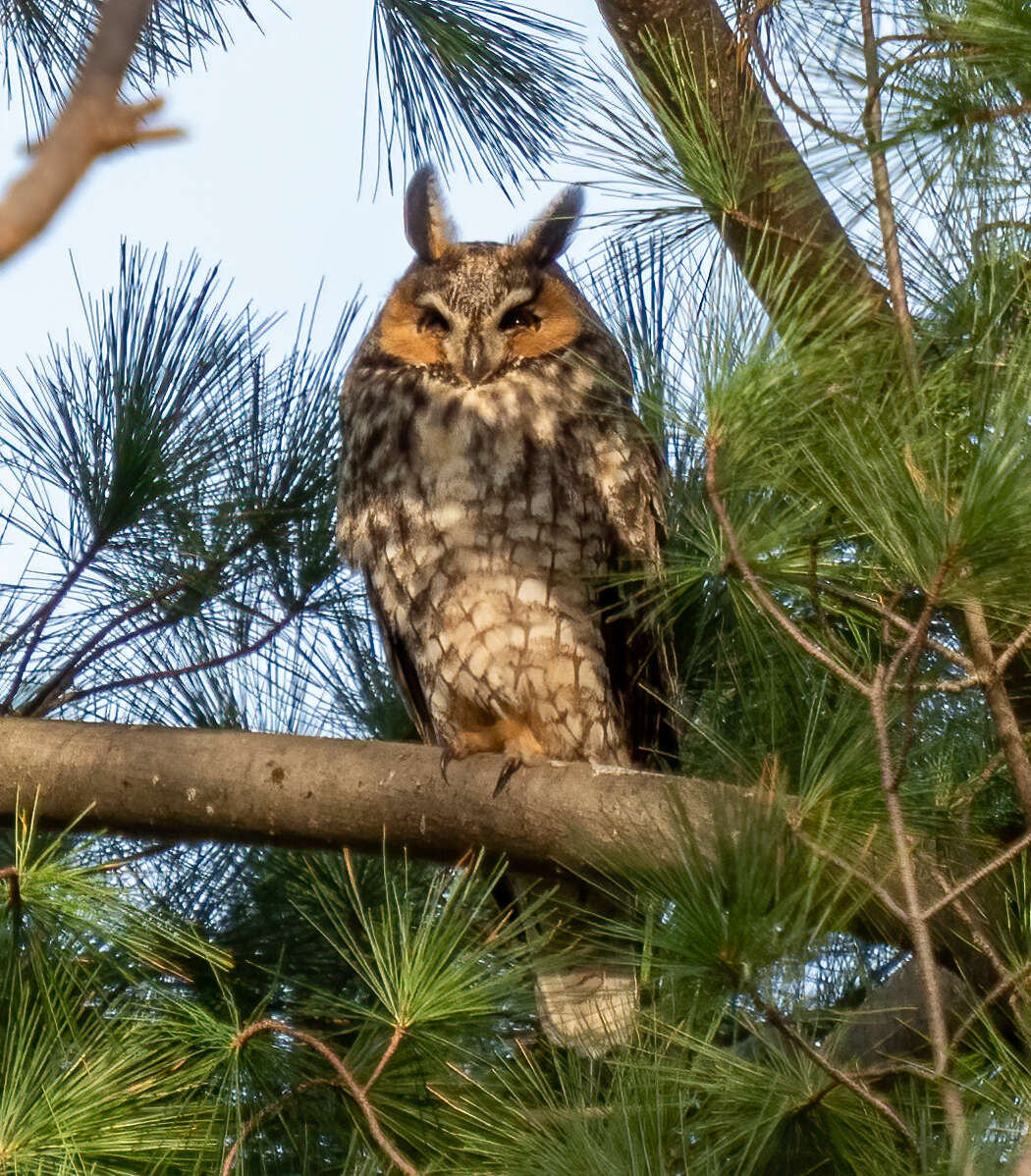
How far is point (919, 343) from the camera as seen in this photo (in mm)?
1390

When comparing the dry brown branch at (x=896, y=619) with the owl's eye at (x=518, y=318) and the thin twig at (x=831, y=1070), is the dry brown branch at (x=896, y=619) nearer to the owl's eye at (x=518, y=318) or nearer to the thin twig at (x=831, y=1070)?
the thin twig at (x=831, y=1070)

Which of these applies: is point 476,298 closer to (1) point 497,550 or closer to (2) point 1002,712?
(1) point 497,550

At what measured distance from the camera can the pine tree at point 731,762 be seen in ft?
3.80

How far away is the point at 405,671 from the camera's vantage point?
234cm

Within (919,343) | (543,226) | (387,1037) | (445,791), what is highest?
(543,226)

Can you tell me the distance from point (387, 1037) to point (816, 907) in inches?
18.3

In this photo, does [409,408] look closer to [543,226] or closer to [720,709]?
[543,226]

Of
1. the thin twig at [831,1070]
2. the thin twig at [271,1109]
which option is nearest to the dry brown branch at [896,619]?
the thin twig at [831,1070]

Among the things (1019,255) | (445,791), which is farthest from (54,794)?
(1019,255)

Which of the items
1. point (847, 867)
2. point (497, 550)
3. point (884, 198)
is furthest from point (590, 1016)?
point (884, 198)

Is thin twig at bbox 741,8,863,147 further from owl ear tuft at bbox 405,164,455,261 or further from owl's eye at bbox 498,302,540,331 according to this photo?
owl ear tuft at bbox 405,164,455,261

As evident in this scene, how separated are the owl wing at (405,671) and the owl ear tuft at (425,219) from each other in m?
0.59

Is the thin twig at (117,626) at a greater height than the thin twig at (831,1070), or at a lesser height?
greater

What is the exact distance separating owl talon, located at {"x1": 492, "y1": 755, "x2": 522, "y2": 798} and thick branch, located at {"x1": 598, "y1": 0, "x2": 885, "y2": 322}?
1.87 ft
